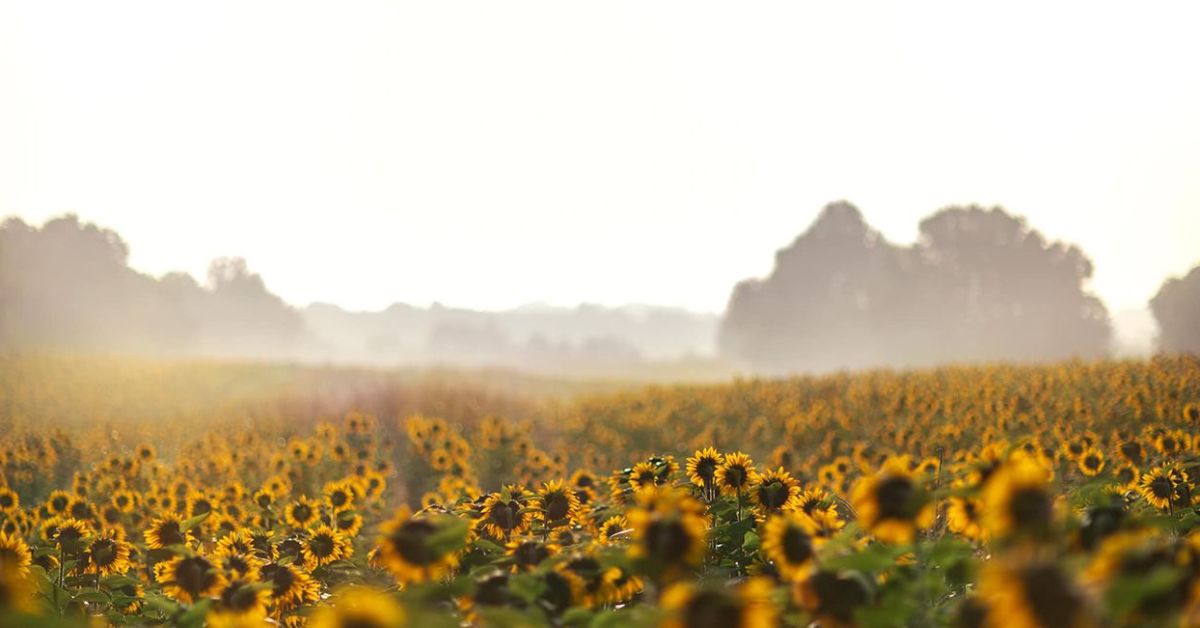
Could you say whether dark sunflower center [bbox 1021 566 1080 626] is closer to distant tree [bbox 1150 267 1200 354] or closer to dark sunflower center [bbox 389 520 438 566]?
dark sunflower center [bbox 389 520 438 566]

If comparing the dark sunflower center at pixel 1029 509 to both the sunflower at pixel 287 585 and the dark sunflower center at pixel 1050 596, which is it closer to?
the dark sunflower center at pixel 1050 596

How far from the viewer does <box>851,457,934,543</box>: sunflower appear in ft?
6.10

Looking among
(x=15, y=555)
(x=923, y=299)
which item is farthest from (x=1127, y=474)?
(x=923, y=299)

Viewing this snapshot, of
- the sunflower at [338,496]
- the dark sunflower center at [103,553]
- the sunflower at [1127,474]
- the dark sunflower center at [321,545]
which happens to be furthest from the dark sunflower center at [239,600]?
the sunflower at [1127,474]

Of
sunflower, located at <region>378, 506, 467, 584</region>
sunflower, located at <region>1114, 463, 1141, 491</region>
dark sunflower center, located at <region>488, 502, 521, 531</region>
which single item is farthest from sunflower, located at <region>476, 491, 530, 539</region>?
sunflower, located at <region>1114, 463, 1141, 491</region>

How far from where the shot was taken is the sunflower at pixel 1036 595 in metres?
1.27

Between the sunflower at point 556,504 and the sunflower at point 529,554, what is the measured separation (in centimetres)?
76

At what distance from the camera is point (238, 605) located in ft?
8.30

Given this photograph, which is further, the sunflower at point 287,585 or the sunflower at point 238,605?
the sunflower at point 287,585

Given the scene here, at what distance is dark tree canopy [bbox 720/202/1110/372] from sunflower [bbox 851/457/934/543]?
4013 centimetres

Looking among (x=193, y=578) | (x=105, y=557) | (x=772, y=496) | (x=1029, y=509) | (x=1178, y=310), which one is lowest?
(x=105, y=557)

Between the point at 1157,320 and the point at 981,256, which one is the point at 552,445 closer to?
the point at 1157,320

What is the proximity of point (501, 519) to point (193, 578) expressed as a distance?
44.4 inches

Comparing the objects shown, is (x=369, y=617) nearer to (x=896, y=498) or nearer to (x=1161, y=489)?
(x=896, y=498)
